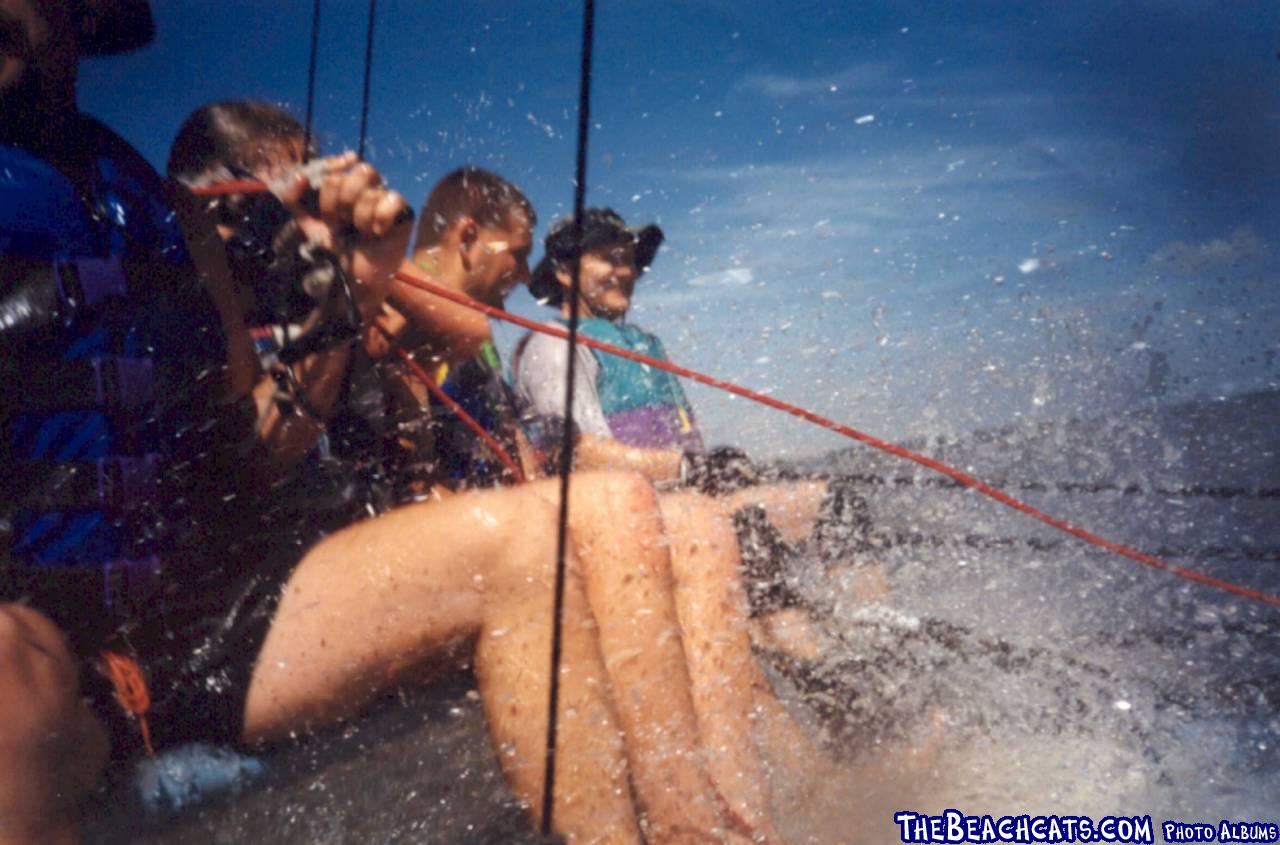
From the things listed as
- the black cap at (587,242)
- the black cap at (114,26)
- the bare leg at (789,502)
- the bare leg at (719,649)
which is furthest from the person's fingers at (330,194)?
the black cap at (587,242)

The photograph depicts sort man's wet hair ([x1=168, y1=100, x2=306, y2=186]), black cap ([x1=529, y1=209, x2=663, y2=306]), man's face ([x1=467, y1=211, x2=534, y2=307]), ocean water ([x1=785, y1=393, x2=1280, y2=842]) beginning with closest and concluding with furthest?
ocean water ([x1=785, y1=393, x2=1280, y2=842]) < man's wet hair ([x1=168, y1=100, x2=306, y2=186]) < man's face ([x1=467, y1=211, x2=534, y2=307]) < black cap ([x1=529, y1=209, x2=663, y2=306])

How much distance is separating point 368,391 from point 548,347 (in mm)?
891

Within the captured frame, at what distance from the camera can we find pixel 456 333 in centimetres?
178

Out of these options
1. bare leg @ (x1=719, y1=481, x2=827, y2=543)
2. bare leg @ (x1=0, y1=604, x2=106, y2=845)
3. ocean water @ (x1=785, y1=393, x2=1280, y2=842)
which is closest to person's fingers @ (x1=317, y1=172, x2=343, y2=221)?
bare leg @ (x1=0, y1=604, x2=106, y2=845)

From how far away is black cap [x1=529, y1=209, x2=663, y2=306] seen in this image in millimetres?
2975

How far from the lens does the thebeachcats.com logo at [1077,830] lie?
1.11m

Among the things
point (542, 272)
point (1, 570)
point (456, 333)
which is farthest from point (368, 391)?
point (542, 272)

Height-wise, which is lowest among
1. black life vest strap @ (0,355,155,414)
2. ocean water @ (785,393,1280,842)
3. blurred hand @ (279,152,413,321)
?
ocean water @ (785,393,1280,842)

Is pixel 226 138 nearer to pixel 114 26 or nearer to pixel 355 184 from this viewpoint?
pixel 114 26

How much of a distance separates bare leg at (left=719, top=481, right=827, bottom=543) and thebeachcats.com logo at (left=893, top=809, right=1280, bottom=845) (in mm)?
1094

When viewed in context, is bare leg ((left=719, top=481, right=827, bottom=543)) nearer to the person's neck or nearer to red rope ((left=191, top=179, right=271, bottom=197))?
the person's neck

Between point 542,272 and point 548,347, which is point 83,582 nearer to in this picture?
point 548,347

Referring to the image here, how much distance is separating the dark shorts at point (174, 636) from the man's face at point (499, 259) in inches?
59.3

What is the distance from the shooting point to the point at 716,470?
224 centimetres
